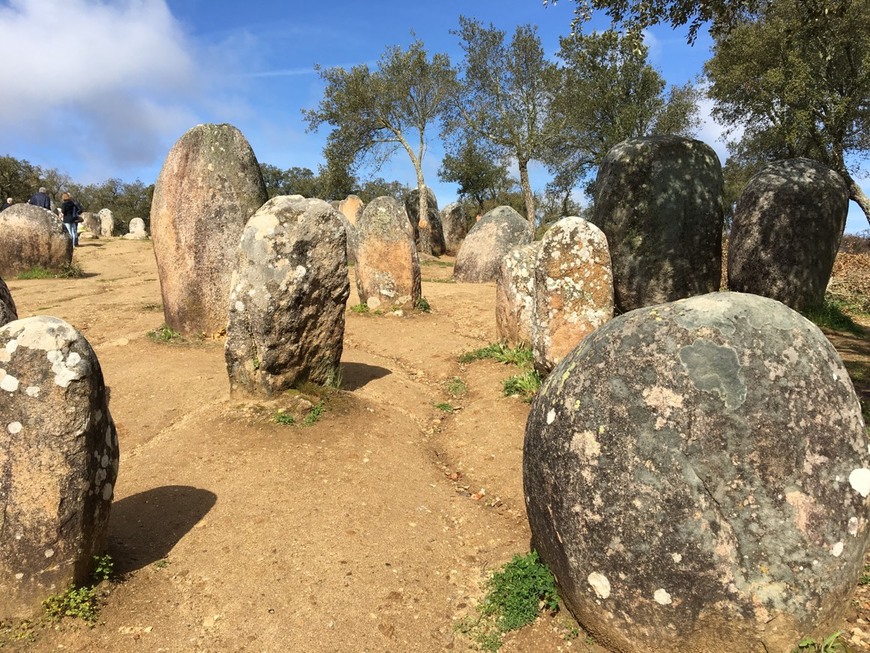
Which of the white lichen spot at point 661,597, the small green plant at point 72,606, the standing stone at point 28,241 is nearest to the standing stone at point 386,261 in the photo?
the small green plant at point 72,606

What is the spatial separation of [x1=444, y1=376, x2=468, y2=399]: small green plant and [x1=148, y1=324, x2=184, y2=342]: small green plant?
176 inches

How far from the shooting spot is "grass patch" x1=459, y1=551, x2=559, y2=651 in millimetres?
3594

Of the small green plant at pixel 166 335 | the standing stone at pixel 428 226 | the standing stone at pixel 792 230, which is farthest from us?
the standing stone at pixel 428 226

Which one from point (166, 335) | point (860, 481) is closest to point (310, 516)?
point (860, 481)

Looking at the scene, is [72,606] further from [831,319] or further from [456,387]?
[831,319]

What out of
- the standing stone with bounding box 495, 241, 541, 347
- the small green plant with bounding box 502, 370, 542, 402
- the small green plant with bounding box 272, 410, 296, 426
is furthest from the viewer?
the standing stone with bounding box 495, 241, 541, 347

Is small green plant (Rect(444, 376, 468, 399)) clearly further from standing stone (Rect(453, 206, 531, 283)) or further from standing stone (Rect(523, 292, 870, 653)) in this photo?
standing stone (Rect(453, 206, 531, 283))

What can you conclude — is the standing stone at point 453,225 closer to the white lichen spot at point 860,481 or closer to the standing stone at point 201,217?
the standing stone at point 201,217

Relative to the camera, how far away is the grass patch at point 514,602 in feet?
11.8

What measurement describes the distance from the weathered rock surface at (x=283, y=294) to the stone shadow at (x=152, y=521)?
5.80 feet

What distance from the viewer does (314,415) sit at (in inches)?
258

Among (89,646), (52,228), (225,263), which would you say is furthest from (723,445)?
(52,228)

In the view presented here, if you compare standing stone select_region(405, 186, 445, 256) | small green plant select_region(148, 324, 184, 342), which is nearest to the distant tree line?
standing stone select_region(405, 186, 445, 256)

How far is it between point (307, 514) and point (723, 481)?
3194 mm
